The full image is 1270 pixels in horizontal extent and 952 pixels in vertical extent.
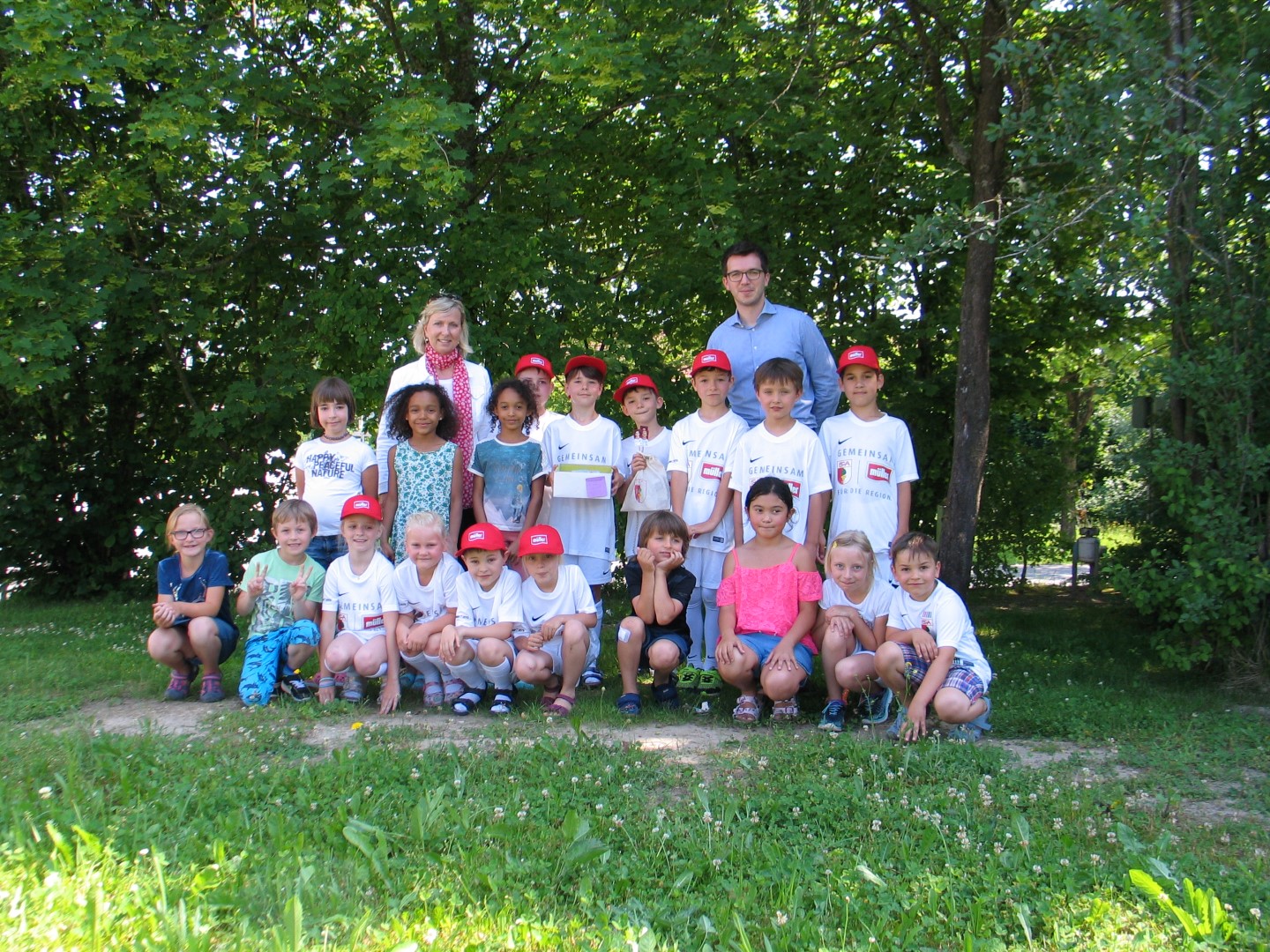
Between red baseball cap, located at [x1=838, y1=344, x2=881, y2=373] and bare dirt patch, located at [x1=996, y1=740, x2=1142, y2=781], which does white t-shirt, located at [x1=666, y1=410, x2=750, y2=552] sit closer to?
red baseball cap, located at [x1=838, y1=344, x2=881, y2=373]

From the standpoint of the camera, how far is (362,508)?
5617 mm

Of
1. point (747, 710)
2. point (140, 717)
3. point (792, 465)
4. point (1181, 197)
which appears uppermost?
point (1181, 197)

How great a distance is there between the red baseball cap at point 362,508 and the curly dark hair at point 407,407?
552 mm

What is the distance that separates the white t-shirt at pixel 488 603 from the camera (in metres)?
5.48

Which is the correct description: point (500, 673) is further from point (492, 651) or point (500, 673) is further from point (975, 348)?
point (975, 348)

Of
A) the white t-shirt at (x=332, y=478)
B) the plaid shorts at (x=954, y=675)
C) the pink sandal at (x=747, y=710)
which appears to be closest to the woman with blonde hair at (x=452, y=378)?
the white t-shirt at (x=332, y=478)

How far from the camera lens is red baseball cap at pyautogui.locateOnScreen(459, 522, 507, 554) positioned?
17.7 feet

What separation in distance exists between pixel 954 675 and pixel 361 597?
9.82 ft

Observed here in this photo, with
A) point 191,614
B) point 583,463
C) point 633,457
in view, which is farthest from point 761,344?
point 191,614

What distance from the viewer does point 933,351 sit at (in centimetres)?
1075

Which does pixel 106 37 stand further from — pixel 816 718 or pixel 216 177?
pixel 816 718

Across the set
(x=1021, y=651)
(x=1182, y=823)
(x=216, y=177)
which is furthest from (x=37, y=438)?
(x=1182, y=823)

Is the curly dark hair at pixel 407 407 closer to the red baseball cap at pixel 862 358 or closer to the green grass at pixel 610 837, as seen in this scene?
the green grass at pixel 610 837

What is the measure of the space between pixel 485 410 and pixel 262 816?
311 cm
